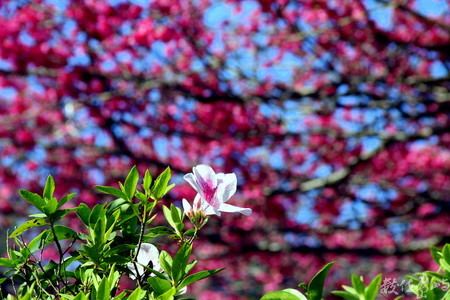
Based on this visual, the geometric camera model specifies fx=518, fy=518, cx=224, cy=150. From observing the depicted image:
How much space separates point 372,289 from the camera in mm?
687

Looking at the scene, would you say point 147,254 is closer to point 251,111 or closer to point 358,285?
point 358,285

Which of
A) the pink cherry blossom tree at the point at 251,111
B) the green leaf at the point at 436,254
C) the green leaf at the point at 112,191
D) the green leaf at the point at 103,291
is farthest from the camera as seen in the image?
the pink cherry blossom tree at the point at 251,111

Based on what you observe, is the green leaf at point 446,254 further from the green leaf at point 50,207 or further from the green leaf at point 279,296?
the green leaf at point 50,207

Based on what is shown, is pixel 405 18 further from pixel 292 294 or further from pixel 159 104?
pixel 292 294

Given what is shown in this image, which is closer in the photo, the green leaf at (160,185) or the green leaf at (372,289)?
the green leaf at (372,289)

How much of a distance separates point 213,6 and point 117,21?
1.00 metres

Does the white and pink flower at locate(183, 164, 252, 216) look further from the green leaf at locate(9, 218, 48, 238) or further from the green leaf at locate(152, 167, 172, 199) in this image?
the green leaf at locate(9, 218, 48, 238)

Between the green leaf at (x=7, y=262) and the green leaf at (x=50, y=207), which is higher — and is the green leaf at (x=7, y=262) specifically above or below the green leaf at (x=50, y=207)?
below

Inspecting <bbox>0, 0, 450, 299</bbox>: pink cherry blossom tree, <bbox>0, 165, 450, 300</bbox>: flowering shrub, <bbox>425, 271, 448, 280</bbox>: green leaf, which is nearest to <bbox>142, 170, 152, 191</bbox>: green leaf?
<bbox>0, 165, 450, 300</bbox>: flowering shrub

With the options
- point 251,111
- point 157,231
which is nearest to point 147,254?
point 157,231

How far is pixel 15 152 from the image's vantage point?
20.2 ft

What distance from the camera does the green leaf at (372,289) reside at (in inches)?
26.9

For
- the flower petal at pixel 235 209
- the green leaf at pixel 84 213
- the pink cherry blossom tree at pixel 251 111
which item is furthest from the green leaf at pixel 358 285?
the pink cherry blossom tree at pixel 251 111

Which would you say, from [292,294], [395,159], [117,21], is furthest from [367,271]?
[292,294]
